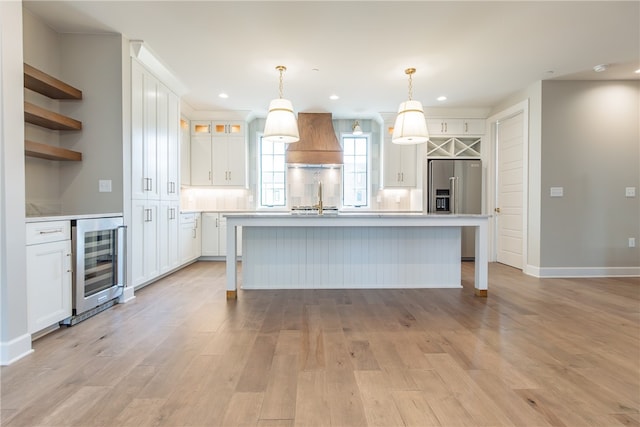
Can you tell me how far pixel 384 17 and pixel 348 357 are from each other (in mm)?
2882

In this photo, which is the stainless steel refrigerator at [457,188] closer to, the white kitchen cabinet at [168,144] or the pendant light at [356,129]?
the pendant light at [356,129]

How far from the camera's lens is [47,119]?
281 cm

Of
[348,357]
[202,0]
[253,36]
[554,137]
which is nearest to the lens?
[348,357]

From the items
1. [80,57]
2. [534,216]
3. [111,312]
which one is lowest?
[111,312]

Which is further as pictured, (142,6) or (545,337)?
(142,6)

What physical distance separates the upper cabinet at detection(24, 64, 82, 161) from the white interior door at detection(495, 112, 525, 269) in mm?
5803

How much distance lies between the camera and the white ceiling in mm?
2865

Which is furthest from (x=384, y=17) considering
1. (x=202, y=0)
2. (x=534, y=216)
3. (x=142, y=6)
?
(x=534, y=216)

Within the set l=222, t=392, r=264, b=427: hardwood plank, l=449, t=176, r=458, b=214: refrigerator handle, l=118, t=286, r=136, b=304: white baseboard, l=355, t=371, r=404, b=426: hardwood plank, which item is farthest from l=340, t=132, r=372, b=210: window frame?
l=222, t=392, r=264, b=427: hardwood plank

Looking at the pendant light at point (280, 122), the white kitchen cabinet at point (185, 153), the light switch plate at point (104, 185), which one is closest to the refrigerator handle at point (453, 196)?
the pendant light at point (280, 122)

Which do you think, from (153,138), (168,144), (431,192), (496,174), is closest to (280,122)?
(153,138)

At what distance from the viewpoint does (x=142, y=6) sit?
284 centimetres

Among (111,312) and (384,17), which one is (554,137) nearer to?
(384,17)

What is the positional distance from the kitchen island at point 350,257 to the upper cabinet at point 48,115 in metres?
1.87
